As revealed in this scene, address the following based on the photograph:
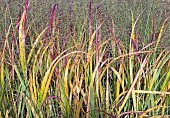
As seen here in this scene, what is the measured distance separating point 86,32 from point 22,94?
1.62ft

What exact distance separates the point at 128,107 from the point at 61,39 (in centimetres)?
38

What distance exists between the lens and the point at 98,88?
129 centimetres

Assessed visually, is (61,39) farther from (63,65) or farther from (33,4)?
(33,4)

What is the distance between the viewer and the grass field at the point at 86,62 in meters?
1.26

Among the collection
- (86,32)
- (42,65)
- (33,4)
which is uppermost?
(33,4)

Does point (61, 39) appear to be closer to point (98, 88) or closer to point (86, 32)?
point (86, 32)

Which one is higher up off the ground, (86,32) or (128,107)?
(86,32)

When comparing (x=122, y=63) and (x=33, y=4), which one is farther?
(x=33, y=4)

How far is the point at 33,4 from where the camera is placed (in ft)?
5.70

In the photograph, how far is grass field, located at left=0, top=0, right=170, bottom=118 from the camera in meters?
1.26

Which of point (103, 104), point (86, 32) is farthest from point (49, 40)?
point (103, 104)

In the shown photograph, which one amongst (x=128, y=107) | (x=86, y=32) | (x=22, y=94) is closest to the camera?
(x=22, y=94)

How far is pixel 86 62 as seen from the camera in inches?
55.1

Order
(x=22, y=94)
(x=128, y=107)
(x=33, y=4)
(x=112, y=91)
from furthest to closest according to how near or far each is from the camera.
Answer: (x=33, y=4)
(x=112, y=91)
(x=128, y=107)
(x=22, y=94)
